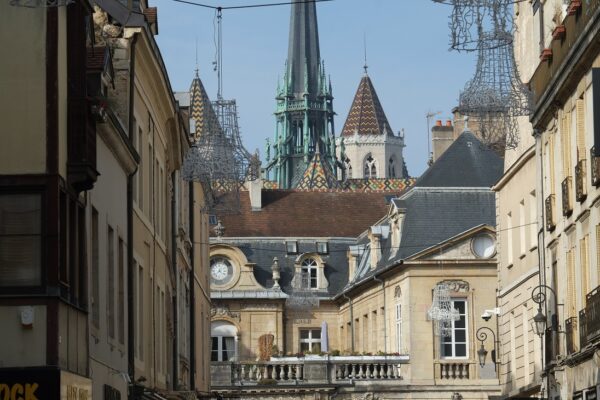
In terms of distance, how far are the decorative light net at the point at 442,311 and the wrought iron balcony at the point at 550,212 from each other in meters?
24.3

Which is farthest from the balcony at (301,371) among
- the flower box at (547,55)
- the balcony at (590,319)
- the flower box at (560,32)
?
the balcony at (590,319)

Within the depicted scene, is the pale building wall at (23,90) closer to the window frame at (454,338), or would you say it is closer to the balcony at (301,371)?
the balcony at (301,371)

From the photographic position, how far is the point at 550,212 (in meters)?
32.1

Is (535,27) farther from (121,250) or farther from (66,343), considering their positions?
(66,343)

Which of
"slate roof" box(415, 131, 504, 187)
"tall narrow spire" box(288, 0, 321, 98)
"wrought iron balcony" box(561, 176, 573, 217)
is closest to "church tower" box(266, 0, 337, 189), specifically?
"tall narrow spire" box(288, 0, 321, 98)

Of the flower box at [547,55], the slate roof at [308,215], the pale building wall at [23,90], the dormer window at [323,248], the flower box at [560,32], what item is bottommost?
the pale building wall at [23,90]

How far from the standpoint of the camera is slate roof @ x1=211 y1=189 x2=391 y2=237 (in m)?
81.9

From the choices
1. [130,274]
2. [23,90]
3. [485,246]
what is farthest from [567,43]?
[485,246]

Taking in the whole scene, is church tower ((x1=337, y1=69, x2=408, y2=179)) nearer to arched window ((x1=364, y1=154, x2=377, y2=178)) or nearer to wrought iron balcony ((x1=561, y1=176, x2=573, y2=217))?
arched window ((x1=364, y1=154, x2=377, y2=178))

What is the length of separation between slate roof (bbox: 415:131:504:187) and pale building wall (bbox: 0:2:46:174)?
44804 millimetres

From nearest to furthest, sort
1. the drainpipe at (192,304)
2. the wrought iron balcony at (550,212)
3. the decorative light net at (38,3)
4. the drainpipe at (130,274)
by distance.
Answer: the decorative light net at (38,3) < the drainpipe at (130,274) < the wrought iron balcony at (550,212) < the drainpipe at (192,304)

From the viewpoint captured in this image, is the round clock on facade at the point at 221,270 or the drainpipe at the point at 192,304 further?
the round clock on facade at the point at 221,270

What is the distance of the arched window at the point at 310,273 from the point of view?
75.0 metres

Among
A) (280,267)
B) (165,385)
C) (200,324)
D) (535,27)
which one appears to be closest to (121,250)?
(165,385)
